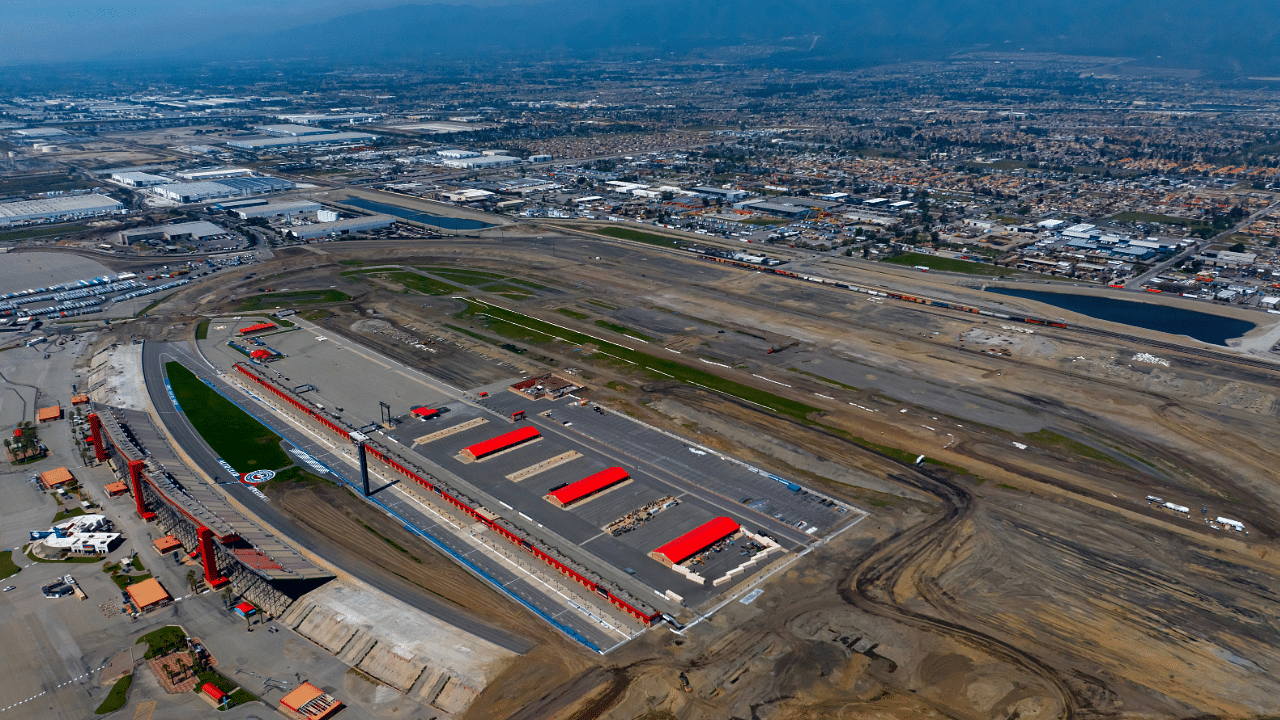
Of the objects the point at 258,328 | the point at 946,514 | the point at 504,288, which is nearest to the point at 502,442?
the point at 946,514

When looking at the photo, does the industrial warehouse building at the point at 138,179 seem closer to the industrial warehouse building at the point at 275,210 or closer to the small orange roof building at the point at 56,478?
the industrial warehouse building at the point at 275,210

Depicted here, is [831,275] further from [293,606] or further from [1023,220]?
[293,606]

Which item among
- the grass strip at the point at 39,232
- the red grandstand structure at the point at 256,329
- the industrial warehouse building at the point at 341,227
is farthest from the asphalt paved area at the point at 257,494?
the grass strip at the point at 39,232

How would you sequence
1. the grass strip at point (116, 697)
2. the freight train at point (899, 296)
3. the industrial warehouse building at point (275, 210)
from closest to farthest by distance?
the grass strip at point (116, 697)
the freight train at point (899, 296)
the industrial warehouse building at point (275, 210)

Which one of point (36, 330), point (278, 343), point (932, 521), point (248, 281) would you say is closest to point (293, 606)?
point (932, 521)

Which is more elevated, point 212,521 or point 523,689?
point 212,521

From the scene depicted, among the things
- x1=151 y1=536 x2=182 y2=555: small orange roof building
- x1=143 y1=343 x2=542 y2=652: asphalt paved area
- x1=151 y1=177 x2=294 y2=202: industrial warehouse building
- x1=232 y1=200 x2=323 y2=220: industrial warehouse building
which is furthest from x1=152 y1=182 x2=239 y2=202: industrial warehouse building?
x1=151 y1=536 x2=182 y2=555: small orange roof building
